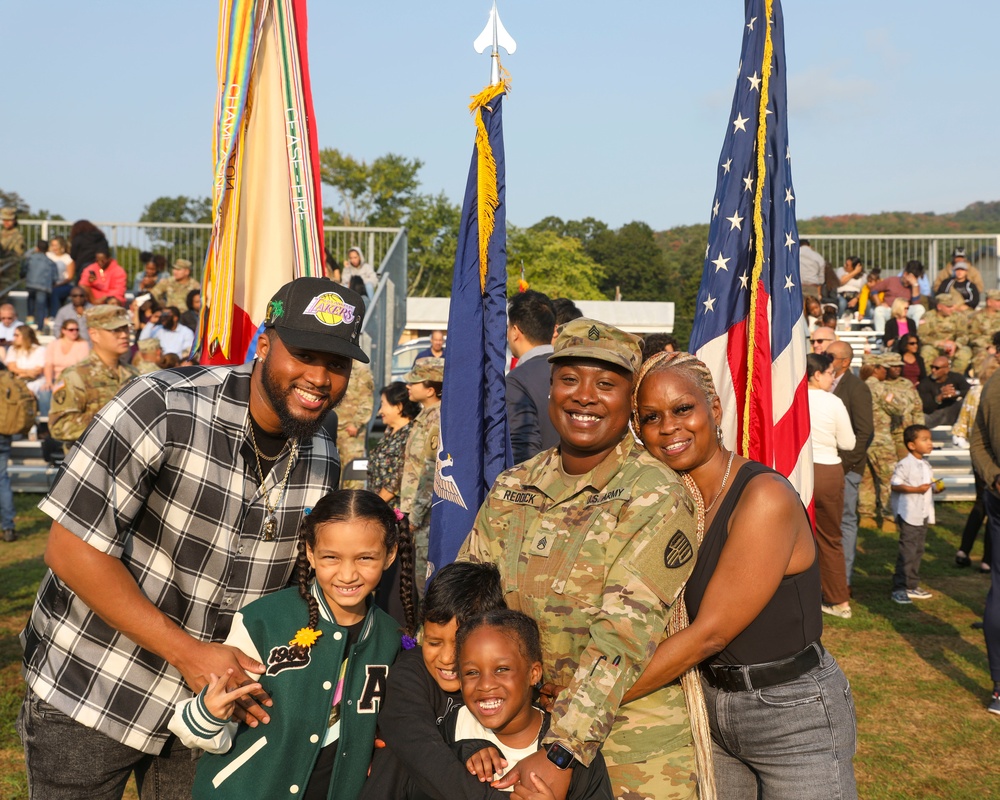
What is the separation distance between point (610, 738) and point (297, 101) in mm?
3250

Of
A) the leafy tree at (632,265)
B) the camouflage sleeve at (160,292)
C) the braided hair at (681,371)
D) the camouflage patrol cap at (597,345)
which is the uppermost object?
the leafy tree at (632,265)

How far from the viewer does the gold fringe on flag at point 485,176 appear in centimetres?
455

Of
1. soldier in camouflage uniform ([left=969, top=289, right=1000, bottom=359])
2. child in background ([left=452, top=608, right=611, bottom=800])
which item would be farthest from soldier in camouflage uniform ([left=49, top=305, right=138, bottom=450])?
soldier in camouflage uniform ([left=969, top=289, right=1000, bottom=359])

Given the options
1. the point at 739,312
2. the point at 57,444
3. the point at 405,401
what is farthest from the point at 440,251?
the point at 739,312

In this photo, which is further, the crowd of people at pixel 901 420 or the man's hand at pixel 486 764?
the crowd of people at pixel 901 420

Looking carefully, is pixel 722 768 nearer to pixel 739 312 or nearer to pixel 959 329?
pixel 739 312

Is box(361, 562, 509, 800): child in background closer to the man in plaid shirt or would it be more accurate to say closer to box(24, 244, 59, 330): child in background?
the man in plaid shirt

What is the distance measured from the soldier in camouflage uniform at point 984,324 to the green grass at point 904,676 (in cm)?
713

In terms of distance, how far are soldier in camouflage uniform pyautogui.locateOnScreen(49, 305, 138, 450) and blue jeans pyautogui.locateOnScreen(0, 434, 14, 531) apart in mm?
814

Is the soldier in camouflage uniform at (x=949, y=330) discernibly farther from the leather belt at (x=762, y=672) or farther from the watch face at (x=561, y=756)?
the watch face at (x=561, y=756)

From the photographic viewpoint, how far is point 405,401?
8281 mm

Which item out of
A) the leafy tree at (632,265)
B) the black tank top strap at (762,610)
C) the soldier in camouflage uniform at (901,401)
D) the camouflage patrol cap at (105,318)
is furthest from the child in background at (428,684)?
the leafy tree at (632,265)

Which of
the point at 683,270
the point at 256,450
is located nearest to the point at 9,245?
the point at 256,450

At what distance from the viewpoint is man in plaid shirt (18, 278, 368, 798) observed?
2.67 meters
